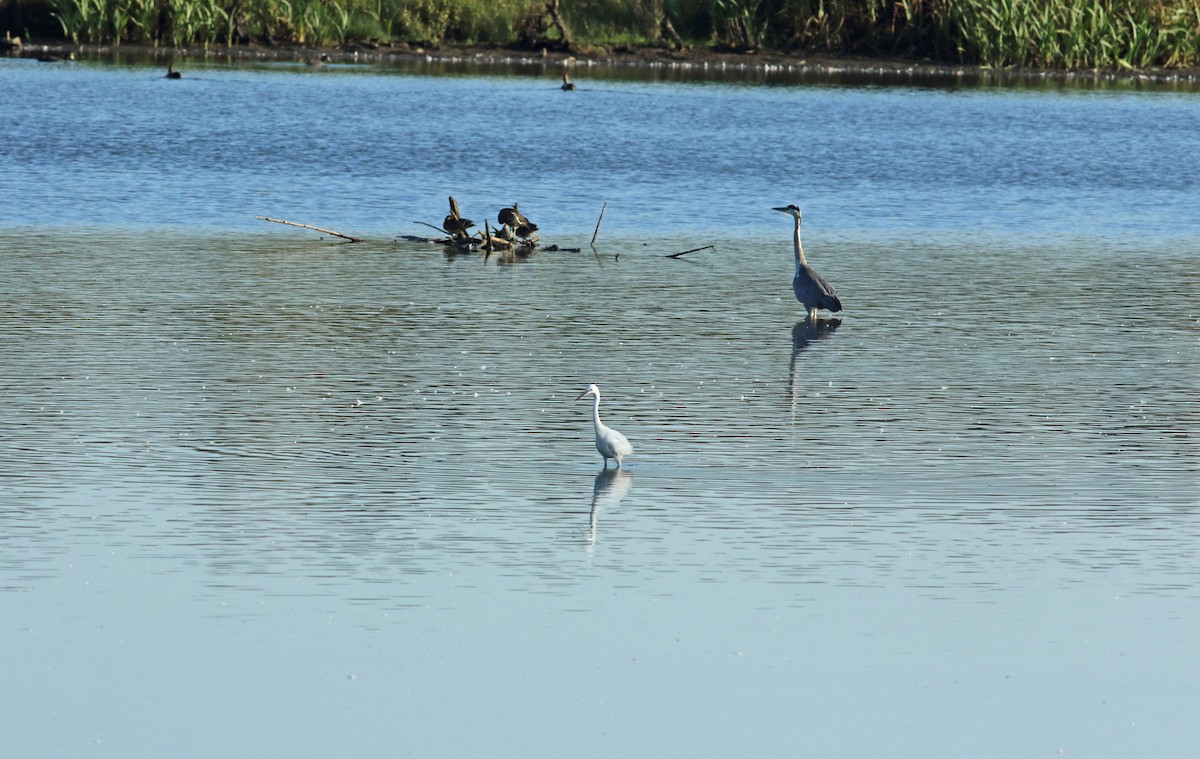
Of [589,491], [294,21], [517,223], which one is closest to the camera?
[589,491]

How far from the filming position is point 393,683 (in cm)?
748

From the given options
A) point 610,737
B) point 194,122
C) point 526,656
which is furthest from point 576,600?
point 194,122

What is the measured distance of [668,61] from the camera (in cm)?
5569

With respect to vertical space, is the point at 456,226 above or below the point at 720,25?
below

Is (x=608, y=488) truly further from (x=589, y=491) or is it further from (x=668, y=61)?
(x=668, y=61)

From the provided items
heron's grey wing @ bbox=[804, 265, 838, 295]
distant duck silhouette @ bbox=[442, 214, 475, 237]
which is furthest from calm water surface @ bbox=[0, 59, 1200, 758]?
distant duck silhouette @ bbox=[442, 214, 475, 237]

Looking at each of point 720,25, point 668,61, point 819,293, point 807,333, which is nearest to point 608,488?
point 807,333

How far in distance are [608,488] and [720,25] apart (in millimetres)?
47901

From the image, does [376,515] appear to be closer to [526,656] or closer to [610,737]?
[526,656]

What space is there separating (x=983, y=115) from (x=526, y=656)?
36.5 meters

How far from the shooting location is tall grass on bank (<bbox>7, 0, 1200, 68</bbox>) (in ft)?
164

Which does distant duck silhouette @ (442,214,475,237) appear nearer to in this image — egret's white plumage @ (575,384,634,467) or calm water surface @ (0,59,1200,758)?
calm water surface @ (0,59,1200,758)

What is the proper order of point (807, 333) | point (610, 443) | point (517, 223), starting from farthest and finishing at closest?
point (517, 223) → point (807, 333) → point (610, 443)

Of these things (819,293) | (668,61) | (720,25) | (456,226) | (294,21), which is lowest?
(819,293)
